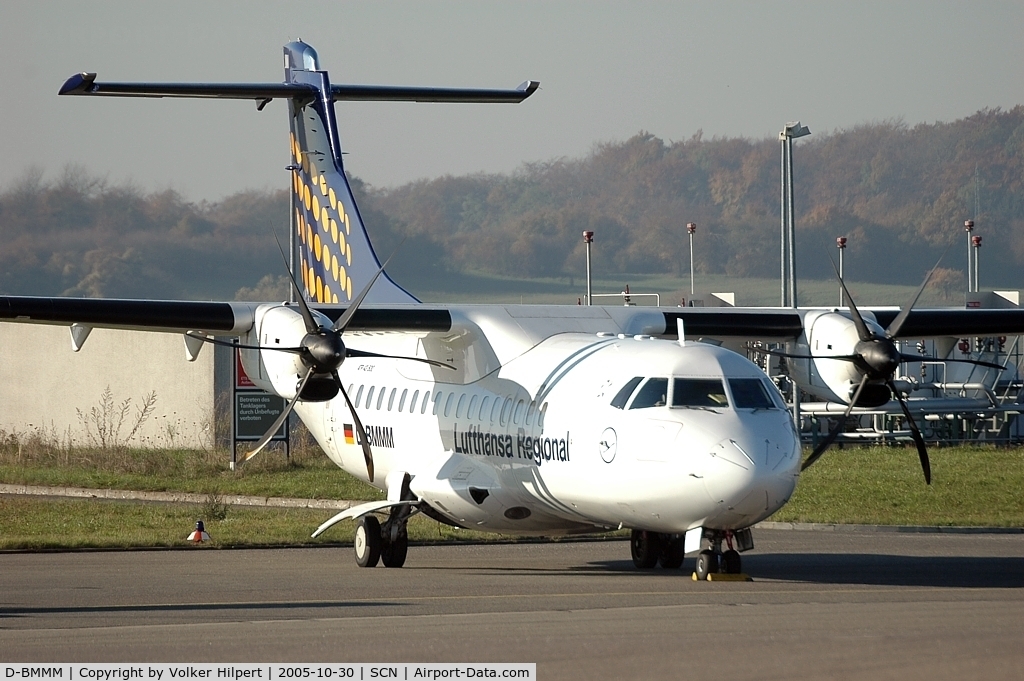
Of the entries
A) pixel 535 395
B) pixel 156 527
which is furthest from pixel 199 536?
pixel 535 395

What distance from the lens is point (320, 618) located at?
34.9ft

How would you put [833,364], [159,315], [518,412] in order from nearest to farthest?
[518,412] < [833,364] < [159,315]

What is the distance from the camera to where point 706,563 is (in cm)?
1340

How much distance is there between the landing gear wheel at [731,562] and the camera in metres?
13.4

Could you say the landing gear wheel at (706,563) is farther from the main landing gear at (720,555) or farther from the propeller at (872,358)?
the propeller at (872,358)

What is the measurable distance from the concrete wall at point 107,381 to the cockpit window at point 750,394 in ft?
82.4

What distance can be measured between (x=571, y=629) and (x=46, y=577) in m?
7.35

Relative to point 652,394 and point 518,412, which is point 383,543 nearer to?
point 518,412

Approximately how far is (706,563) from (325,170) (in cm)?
1040

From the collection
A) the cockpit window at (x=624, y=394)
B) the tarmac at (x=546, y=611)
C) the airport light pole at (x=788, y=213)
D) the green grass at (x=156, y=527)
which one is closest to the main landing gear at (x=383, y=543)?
the tarmac at (x=546, y=611)

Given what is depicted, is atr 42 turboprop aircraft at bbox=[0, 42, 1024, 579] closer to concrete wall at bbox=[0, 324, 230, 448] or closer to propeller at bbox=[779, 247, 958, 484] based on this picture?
propeller at bbox=[779, 247, 958, 484]

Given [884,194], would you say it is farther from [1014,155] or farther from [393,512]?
[393,512]

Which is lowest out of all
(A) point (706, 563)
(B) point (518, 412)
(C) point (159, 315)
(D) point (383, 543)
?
(D) point (383, 543)

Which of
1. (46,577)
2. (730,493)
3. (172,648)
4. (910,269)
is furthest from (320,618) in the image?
(910,269)
